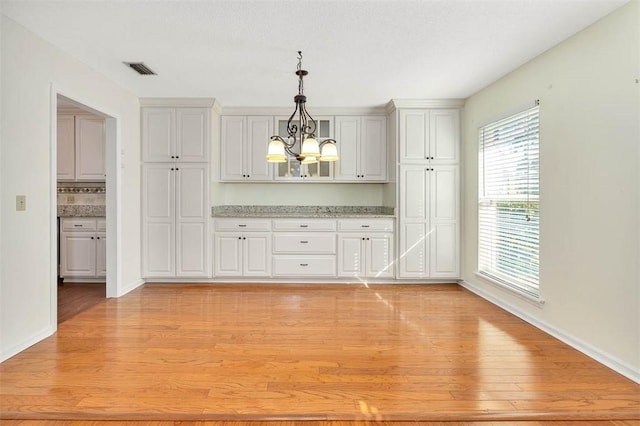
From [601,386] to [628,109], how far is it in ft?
5.71

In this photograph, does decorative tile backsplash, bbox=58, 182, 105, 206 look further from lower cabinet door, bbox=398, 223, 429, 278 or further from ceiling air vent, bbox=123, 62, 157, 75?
lower cabinet door, bbox=398, 223, 429, 278

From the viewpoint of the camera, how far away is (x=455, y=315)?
137 inches

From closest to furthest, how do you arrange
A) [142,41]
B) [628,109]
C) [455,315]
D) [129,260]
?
[628,109], [142,41], [455,315], [129,260]

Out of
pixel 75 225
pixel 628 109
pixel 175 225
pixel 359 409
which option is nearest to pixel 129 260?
pixel 175 225

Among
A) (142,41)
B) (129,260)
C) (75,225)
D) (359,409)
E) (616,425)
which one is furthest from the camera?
(75,225)

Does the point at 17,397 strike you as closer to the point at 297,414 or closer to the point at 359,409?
the point at 297,414

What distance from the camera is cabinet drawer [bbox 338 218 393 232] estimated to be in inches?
184

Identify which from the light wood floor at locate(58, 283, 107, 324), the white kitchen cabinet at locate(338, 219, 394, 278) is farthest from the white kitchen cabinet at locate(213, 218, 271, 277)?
the light wood floor at locate(58, 283, 107, 324)

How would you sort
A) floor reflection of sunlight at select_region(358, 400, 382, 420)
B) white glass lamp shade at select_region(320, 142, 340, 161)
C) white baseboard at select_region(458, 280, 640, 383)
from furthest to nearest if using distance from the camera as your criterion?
white glass lamp shade at select_region(320, 142, 340, 161)
white baseboard at select_region(458, 280, 640, 383)
floor reflection of sunlight at select_region(358, 400, 382, 420)

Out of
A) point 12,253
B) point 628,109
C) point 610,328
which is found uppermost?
point 628,109

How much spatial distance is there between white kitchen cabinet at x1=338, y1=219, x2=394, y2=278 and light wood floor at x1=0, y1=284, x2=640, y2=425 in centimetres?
103

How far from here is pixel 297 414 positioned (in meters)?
1.85

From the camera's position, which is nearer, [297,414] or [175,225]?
[297,414]

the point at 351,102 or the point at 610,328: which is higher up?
the point at 351,102
